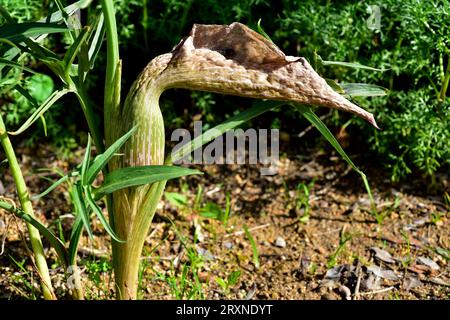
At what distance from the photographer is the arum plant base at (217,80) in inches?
52.3

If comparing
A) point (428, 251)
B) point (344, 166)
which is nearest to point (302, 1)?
point (344, 166)

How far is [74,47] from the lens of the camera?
122 cm

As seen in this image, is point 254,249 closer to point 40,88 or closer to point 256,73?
point 256,73

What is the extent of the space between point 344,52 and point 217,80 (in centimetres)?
78

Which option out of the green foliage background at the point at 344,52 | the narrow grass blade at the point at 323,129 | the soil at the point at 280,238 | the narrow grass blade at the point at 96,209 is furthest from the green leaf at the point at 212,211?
the narrow grass blade at the point at 96,209

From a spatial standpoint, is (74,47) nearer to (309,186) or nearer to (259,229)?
(259,229)

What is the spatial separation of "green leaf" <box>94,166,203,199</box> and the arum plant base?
11cm

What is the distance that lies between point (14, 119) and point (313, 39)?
1.04 meters

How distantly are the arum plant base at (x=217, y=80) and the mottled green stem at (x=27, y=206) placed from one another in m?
0.22

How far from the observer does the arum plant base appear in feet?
4.36

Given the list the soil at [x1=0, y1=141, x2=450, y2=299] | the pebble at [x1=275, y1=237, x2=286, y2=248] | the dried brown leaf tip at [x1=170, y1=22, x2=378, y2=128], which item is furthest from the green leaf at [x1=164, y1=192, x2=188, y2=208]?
the dried brown leaf tip at [x1=170, y1=22, x2=378, y2=128]

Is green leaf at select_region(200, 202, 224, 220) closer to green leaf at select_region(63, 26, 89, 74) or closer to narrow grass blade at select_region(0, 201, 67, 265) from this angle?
narrow grass blade at select_region(0, 201, 67, 265)

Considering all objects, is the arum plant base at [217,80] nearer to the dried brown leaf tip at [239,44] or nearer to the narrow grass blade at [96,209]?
the dried brown leaf tip at [239,44]
